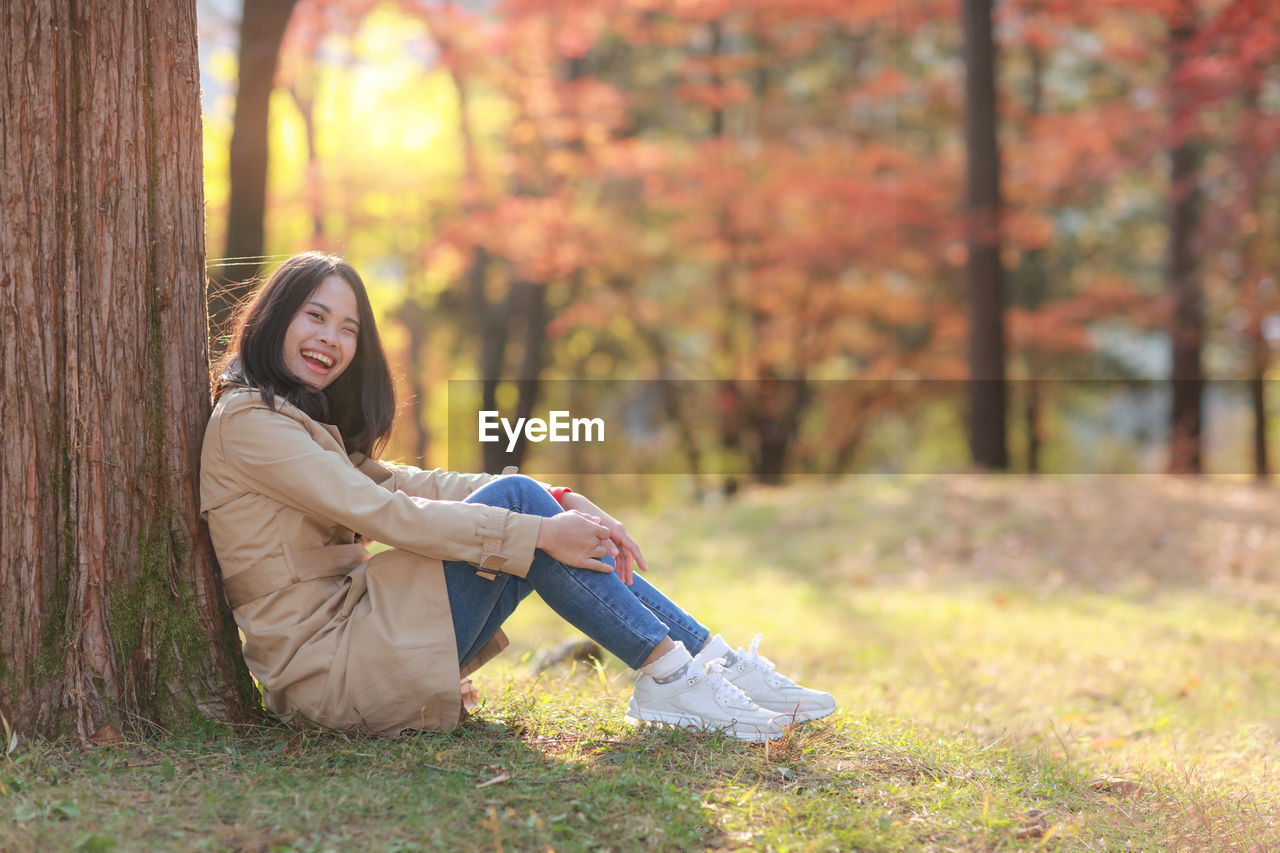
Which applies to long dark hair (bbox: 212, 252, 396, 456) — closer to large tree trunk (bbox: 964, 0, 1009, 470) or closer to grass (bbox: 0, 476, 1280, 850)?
grass (bbox: 0, 476, 1280, 850)

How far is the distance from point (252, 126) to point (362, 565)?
4.29 metres

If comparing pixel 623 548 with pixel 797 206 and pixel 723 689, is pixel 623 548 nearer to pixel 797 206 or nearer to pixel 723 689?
pixel 723 689

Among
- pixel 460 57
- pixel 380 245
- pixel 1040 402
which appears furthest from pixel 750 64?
pixel 1040 402

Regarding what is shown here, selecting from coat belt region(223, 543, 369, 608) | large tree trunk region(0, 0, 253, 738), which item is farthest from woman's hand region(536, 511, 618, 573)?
large tree trunk region(0, 0, 253, 738)

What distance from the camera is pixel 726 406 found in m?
14.2

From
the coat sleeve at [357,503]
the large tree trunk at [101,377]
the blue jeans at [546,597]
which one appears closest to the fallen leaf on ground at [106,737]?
the large tree trunk at [101,377]

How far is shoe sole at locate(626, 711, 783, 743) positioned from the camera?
2656mm

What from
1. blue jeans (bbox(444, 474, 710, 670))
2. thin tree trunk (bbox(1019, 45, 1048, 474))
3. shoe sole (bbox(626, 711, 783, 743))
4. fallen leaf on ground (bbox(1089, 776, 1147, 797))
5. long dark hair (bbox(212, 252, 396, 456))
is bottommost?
fallen leaf on ground (bbox(1089, 776, 1147, 797))

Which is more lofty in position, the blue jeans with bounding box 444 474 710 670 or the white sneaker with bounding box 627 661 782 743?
the blue jeans with bounding box 444 474 710 670

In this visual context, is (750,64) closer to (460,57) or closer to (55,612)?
(460,57)

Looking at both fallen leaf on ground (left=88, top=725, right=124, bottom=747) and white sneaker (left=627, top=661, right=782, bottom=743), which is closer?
fallen leaf on ground (left=88, top=725, right=124, bottom=747)

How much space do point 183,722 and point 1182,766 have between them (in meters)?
2.76

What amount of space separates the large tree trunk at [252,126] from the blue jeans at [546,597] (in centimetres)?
387

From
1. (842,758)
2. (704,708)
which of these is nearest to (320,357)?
(704,708)
